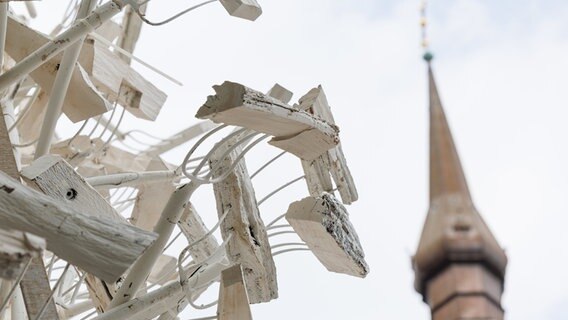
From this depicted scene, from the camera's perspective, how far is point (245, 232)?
94cm

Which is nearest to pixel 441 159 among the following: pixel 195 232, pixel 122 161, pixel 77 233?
pixel 195 232

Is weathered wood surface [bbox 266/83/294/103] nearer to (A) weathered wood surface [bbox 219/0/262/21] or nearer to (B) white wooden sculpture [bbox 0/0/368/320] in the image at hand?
(B) white wooden sculpture [bbox 0/0/368/320]

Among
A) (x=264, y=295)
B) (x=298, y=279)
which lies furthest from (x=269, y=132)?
(x=298, y=279)

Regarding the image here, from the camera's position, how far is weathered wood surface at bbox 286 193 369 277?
94 cm

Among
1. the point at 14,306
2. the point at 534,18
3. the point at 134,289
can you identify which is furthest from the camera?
the point at 534,18

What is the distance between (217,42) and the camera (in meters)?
2.20

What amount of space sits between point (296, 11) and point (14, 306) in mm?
1736

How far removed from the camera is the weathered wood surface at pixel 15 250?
0.55 m

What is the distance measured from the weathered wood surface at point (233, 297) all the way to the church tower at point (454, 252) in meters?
0.25

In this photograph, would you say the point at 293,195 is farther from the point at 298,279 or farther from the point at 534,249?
the point at 534,249

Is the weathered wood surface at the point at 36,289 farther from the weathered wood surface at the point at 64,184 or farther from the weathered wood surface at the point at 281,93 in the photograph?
the weathered wood surface at the point at 281,93

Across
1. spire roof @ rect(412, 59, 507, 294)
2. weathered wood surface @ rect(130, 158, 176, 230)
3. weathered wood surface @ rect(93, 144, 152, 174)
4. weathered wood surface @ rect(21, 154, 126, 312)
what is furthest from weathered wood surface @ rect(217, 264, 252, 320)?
weathered wood surface @ rect(93, 144, 152, 174)

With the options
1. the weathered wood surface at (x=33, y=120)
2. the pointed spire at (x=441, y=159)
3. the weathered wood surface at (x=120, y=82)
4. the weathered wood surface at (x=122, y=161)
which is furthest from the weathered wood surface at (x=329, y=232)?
the weathered wood surface at (x=122, y=161)

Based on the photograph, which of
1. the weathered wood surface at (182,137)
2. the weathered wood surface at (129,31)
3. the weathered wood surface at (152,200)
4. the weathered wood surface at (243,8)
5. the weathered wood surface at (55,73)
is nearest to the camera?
the weathered wood surface at (243,8)
